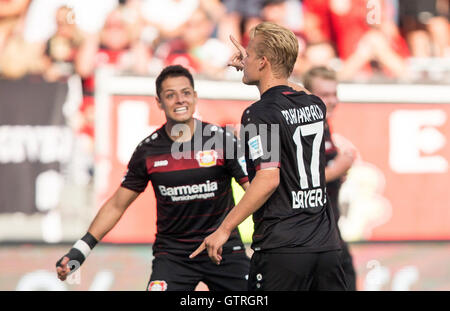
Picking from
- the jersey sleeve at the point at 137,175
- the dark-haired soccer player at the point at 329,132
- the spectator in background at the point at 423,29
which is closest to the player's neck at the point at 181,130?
the jersey sleeve at the point at 137,175

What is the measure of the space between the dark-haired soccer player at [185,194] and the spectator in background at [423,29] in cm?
678

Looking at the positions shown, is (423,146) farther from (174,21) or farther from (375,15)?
(174,21)

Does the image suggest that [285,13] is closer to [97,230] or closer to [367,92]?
[367,92]

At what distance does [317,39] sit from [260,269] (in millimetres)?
7541

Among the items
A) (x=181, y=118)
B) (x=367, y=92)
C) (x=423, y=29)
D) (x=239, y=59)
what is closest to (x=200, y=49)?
(x=367, y=92)

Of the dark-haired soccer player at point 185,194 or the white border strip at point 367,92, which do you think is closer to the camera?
the dark-haired soccer player at point 185,194

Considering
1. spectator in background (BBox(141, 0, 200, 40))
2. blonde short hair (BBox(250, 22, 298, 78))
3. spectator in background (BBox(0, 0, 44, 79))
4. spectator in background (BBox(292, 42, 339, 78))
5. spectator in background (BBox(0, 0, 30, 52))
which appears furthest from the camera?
spectator in background (BBox(292, 42, 339, 78))

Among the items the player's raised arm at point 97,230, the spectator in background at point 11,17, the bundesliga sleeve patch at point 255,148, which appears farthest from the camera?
the spectator in background at point 11,17

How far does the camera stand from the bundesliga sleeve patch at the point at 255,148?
4121 mm

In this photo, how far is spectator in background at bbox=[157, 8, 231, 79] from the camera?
36.0 ft

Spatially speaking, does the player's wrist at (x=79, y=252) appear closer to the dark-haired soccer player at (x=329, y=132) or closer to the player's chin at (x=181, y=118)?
the player's chin at (x=181, y=118)

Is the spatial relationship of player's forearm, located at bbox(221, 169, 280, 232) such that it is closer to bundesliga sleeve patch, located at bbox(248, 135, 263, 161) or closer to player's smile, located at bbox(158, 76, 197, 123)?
bundesliga sleeve patch, located at bbox(248, 135, 263, 161)

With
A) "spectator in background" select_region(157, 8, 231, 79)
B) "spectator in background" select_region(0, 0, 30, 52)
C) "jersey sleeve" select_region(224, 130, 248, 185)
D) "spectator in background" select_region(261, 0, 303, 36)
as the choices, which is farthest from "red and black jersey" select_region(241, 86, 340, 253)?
"spectator in background" select_region(0, 0, 30, 52)

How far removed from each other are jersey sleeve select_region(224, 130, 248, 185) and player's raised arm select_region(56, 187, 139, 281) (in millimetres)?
741
